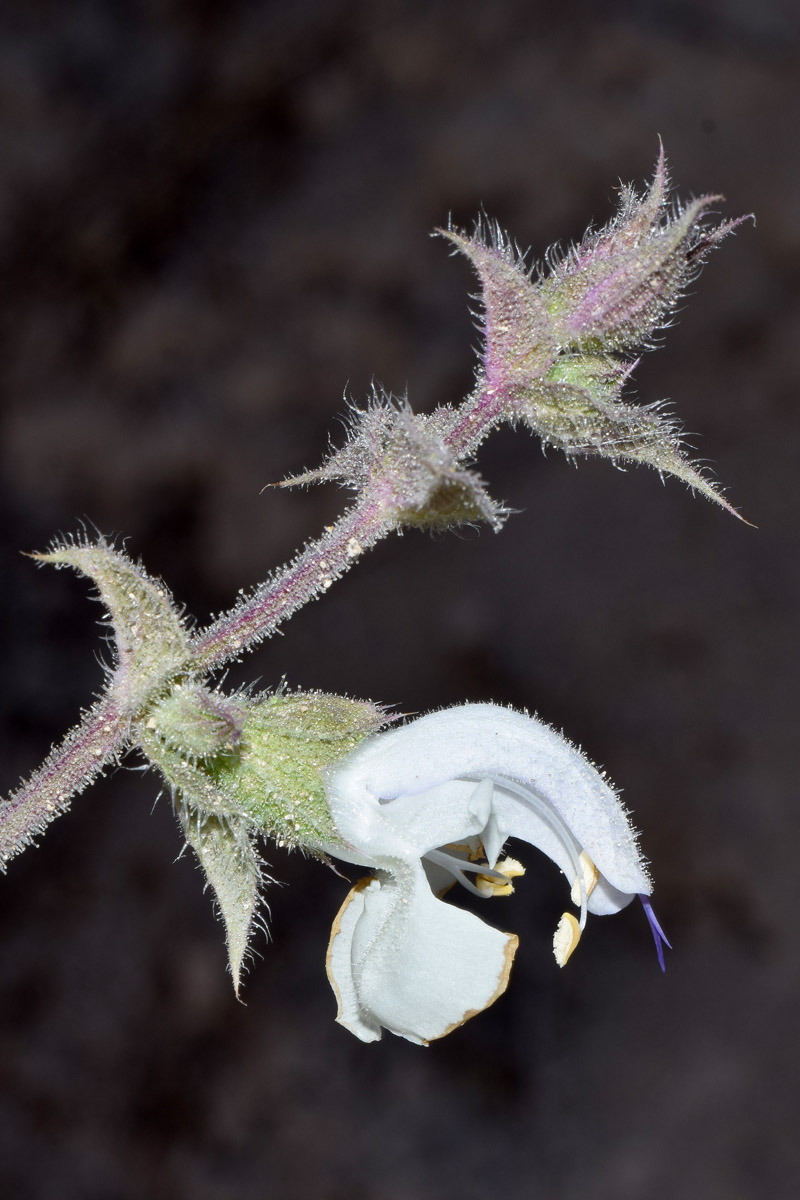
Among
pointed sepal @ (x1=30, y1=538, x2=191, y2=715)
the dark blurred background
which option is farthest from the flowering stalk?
the dark blurred background

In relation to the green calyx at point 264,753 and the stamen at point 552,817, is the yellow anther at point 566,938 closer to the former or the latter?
the stamen at point 552,817

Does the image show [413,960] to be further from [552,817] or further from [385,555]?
[385,555]

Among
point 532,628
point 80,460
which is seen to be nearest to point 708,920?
point 532,628

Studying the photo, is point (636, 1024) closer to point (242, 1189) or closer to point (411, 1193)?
point (411, 1193)

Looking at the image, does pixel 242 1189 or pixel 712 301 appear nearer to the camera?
pixel 242 1189

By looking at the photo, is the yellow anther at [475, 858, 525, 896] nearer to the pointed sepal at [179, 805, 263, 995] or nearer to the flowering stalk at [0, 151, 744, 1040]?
the flowering stalk at [0, 151, 744, 1040]

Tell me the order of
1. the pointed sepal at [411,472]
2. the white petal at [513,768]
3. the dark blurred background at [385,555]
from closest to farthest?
the pointed sepal at [411,472], the white petal at [513,768], the dark blurred background at [385,555]

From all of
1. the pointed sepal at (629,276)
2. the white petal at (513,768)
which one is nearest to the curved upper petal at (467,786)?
the white petal at (513,768)
